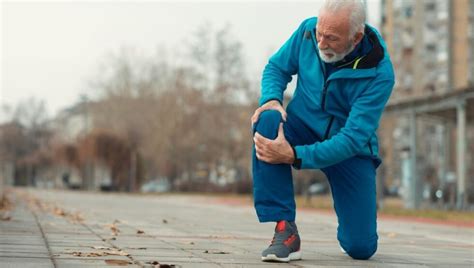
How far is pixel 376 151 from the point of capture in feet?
18.0

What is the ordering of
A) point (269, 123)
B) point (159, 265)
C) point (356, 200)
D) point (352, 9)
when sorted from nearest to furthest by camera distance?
1. point (159, 265)
2. point (352, 9)
3. point (269, 123)
4. point (356, 200)

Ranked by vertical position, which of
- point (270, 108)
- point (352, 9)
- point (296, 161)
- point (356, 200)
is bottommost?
point (356, 200)

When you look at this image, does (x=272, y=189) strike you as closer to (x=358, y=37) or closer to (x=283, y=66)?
(x=283, y=66)

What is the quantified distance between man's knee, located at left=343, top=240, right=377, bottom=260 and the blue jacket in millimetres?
551

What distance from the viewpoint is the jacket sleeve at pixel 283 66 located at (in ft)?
17.9

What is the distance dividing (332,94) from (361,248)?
1.07 meters

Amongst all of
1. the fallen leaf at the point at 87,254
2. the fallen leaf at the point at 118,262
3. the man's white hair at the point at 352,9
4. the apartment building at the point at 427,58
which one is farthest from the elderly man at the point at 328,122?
the apartment building at the point at 427,58

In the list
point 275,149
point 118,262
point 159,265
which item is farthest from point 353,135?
point 118,262

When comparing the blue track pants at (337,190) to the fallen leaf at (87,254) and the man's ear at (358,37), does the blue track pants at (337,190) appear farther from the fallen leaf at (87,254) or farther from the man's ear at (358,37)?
the fallen leaf at (87,254)

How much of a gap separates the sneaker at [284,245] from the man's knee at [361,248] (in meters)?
0.47

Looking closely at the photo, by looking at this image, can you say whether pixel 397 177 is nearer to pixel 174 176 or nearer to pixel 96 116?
pixel 174 176

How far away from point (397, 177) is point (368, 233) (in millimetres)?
81318

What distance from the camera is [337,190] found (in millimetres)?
5535

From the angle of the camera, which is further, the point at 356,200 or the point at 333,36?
the point at 356,200
